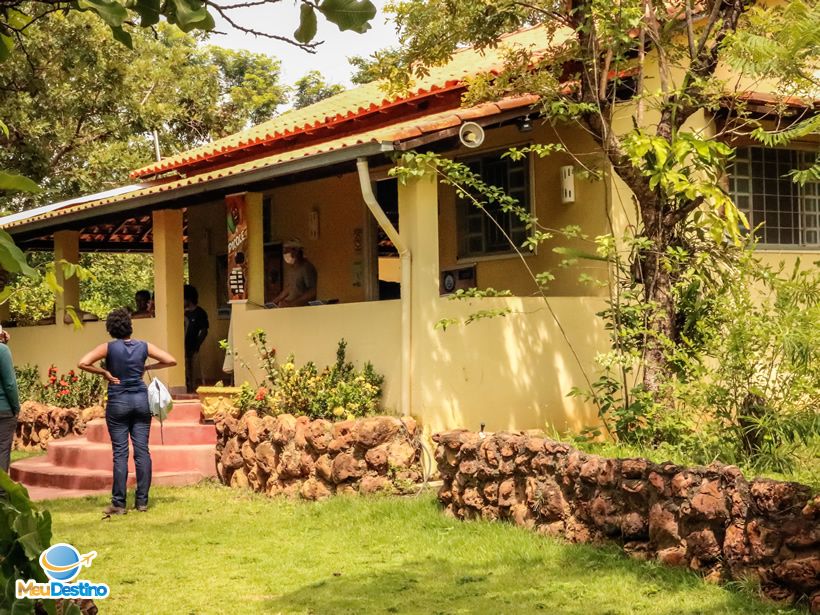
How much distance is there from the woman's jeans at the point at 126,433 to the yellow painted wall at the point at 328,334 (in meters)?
2.28

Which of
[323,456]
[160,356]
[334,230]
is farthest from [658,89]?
[334,230]

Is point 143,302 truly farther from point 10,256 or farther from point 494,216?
point 10,256

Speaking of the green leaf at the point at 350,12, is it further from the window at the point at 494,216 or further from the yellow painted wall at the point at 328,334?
the window at the point at 494,216

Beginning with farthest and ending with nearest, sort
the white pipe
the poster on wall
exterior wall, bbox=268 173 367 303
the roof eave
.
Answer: exterior wall, bbox=268 173 367 303 < the poster on wall < the white pipe < the roof eave

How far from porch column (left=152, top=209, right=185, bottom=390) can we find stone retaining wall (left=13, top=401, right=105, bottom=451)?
1.13 meters

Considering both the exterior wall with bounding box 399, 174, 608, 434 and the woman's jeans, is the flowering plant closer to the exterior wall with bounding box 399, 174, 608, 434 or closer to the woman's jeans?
the woman's jeans

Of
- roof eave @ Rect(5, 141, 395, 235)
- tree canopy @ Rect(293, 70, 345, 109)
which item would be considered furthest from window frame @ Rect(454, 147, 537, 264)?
tree canopy @ Rect(293, 70, 345, 109)

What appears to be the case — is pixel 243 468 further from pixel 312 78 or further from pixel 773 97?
pixel 312 78

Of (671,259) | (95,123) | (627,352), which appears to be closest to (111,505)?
(627,352)

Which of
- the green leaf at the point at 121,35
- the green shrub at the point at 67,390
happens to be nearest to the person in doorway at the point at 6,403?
the green shrub at the point at 67,390

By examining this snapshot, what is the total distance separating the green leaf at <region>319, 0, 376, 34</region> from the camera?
2355 mm

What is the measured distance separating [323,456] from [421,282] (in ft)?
6.16

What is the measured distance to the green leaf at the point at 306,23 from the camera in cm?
245

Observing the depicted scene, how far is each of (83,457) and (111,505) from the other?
2.40m
